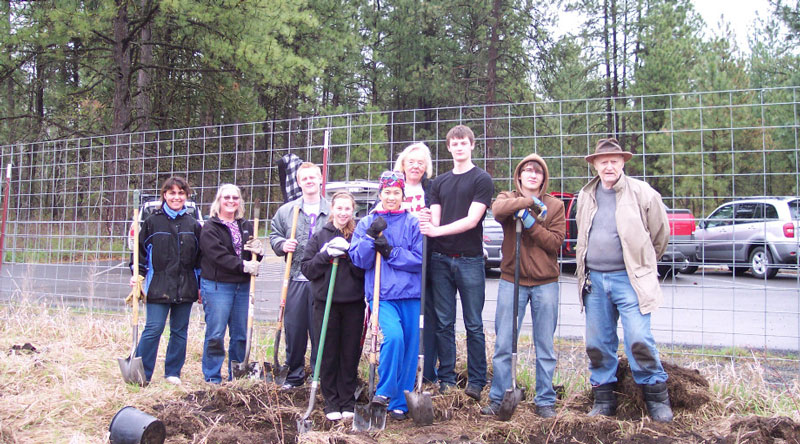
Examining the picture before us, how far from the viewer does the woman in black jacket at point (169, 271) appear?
15.2ft

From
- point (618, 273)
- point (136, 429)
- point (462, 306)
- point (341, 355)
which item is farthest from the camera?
point (462, 306)

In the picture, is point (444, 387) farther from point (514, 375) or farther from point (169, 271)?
point (169, 271)

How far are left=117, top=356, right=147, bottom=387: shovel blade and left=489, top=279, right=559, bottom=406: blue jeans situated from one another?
2553mm

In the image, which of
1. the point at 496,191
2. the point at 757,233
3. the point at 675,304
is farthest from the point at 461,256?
the point at 757,233

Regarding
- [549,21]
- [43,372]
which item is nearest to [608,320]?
[43,372]

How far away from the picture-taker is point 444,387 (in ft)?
13.5

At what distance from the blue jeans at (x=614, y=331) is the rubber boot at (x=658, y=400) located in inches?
1.4

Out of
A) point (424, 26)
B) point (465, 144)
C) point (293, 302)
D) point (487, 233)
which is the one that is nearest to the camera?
point (465, 144)

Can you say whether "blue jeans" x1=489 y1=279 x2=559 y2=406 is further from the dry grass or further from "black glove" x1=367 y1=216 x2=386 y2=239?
"black glove" x1=367 y1=216 x2=386 y2=239

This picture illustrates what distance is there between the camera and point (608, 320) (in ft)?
12.5

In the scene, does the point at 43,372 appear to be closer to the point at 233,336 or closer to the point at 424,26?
the point at 233,336

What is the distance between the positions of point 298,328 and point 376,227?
48.1 inches

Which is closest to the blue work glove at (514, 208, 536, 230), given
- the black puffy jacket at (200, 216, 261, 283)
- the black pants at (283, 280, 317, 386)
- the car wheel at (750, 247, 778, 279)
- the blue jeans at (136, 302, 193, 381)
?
the black pants at (283, 280, 317, 386)

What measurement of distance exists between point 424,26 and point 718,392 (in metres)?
18.1
